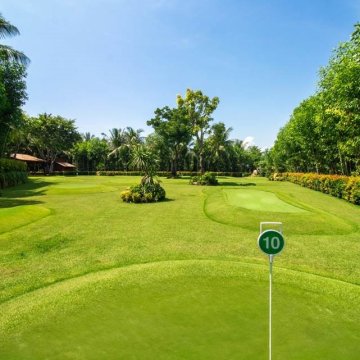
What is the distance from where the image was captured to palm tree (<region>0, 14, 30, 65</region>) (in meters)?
27.8

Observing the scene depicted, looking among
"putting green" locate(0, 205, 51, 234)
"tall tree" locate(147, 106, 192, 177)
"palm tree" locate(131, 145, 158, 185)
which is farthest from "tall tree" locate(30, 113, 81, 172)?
"putting green" locate(0, 205, 51, 234)

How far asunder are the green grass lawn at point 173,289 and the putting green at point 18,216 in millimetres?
108

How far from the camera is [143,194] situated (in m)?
26.0

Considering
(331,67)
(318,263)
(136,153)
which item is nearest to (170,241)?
(318,263)

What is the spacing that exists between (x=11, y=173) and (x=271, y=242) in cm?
3950

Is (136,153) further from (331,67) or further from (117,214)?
(331,67)

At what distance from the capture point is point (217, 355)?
5.06m

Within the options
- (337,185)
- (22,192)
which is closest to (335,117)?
(337,185)

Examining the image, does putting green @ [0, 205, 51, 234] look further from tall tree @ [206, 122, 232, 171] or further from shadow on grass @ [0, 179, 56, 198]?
tall tree @ [206, 122, 232, 171]

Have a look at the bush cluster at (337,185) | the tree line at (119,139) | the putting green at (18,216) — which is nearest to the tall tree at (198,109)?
the tree line at (119,139)

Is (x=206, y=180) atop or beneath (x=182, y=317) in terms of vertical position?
atop

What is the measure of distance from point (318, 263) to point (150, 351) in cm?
800

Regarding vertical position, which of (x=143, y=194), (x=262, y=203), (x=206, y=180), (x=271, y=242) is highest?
(x=271, y=242)

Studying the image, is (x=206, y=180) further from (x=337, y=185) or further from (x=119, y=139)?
(x=119, y=139)
